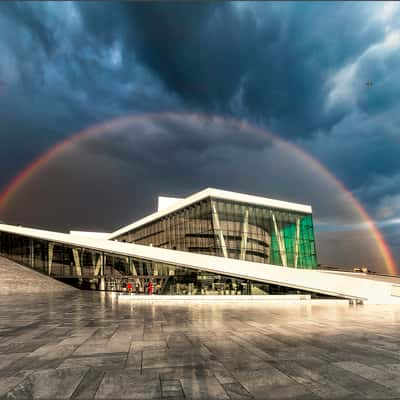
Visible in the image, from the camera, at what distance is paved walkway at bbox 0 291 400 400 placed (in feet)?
16.4

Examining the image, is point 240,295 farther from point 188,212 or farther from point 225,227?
point 188,212

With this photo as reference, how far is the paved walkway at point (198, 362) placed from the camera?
4992 millimetres

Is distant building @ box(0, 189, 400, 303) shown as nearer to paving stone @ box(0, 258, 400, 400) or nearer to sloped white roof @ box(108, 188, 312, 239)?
sloped white roof @ box(108, 188, 312, 239)

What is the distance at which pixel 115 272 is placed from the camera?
3200 cm

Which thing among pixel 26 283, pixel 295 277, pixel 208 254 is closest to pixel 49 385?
pixel 295 277

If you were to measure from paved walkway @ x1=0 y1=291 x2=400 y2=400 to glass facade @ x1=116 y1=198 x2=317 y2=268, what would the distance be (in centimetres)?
2448

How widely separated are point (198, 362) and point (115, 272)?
88.2 ft

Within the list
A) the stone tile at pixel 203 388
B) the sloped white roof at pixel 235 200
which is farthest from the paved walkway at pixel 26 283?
the stone tile at pixel 203 388

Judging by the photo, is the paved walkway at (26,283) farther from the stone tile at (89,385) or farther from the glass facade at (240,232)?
the stone tile at (89,385)

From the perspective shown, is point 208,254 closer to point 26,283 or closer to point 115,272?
point 115,272

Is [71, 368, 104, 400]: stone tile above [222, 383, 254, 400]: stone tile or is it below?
below

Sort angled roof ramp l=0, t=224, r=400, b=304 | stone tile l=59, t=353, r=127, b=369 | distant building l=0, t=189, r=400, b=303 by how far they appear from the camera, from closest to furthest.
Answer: stone tile l=59, t=353, r=127, b=369 < angled roof ramp l=0, t=224, r=400, b=304 < distant building l=0, t=189, r=400, b=303

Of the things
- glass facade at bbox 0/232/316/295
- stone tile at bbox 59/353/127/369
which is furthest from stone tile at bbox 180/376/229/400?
glass facade at bbox 0/232/316/295

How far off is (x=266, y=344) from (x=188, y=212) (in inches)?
1208
